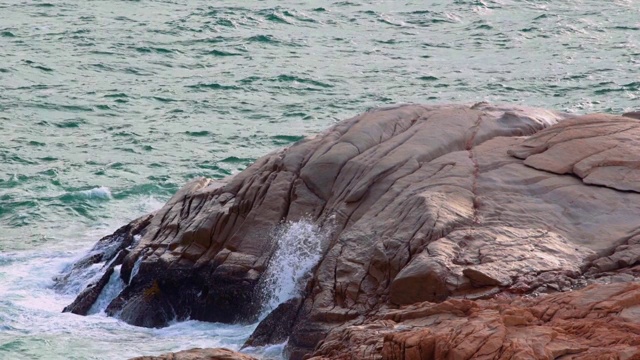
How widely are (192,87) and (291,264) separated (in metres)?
15.2

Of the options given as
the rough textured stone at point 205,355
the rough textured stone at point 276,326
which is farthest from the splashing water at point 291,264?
the rough textured stone at point 205,355

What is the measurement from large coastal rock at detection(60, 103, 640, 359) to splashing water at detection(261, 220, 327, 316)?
13 centimetres

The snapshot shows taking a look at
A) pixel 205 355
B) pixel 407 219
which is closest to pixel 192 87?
pixel 407 219

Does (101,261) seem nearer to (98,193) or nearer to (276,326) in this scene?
(98,193)

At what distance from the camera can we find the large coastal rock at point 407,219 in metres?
13.7

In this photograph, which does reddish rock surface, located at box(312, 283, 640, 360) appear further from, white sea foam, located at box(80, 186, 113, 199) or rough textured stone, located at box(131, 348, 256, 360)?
white sea foam, located at box(80, 186, 113, 199)

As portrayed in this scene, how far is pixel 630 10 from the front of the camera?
36.6 meters

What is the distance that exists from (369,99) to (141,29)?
10365 millimetres

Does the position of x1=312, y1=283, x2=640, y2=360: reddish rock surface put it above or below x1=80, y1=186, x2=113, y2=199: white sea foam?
above

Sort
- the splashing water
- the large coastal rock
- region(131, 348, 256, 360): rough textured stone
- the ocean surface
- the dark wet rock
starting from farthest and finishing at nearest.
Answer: the ocean surface < the dark wet rock < the splashing water < the large coastal rock < region(131, 348, 256, 360): rough textured stone

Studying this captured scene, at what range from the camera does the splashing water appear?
1543 centimetres

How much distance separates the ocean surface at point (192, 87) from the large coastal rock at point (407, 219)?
0.59m

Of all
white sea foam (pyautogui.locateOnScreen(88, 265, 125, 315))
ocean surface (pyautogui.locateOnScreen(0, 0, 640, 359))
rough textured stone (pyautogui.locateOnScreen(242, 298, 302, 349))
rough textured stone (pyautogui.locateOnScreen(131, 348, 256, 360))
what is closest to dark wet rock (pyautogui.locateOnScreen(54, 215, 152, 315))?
white sea foam (pyautogui.locateOnScreen(88, 265, 125, 315))

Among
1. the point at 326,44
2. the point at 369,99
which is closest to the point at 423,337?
the point at 369,99
